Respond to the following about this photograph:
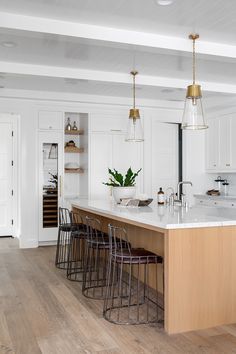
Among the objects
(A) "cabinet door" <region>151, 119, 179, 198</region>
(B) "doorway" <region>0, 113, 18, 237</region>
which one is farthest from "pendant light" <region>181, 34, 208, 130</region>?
(B) "doorway" <region>0, 113, 18, 237</region>

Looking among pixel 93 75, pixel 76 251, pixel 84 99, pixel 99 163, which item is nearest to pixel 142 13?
pixel 93 75

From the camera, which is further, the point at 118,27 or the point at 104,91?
the point at 104,91

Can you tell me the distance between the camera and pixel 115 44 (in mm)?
4062

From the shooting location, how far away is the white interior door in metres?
7.92

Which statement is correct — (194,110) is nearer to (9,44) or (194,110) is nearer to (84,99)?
(9,44)

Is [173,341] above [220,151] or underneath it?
underneath

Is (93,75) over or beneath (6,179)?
over

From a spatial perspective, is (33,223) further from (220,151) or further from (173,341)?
(173,341)

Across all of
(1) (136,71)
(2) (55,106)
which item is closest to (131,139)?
(1) (136,71)

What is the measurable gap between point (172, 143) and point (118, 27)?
4.09 meters

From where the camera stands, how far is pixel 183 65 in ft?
16.9

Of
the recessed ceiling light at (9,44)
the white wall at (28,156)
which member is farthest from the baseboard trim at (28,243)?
the recessed ceiling light at (9,44)

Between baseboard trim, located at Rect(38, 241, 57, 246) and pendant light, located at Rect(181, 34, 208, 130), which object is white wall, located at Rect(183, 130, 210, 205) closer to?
baseboard trim, located at Rect(38, 241, 57, 246)

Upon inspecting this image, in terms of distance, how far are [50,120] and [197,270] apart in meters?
4.57
